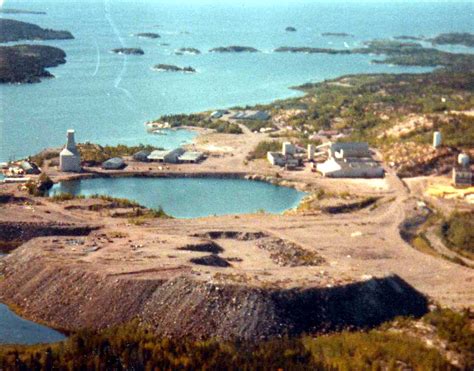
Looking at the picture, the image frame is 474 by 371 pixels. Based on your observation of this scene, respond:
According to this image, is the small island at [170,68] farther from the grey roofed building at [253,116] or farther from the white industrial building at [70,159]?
the white industrial building at [70,159]

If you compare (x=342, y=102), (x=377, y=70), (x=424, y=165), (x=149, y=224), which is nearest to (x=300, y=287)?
(x=149, y=224)

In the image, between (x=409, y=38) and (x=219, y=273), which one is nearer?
(x=219, y=273)

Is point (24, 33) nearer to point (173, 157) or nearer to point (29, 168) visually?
point (173, 157)

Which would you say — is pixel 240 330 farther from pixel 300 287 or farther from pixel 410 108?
pixel 410 108

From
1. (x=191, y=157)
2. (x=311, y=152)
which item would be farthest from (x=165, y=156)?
(x=311, y=152)

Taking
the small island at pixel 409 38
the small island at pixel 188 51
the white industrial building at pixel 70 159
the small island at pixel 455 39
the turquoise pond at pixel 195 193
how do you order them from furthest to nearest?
the small island at pixel 409 38
the small island at pixel 455 39
the small island at pixel 188 51
the white industrial building at pixel 70 159
the turquoise pond at pixel 195 193

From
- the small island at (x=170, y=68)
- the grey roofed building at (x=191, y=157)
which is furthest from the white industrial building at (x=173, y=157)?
the small island at (x=170, y=68)
